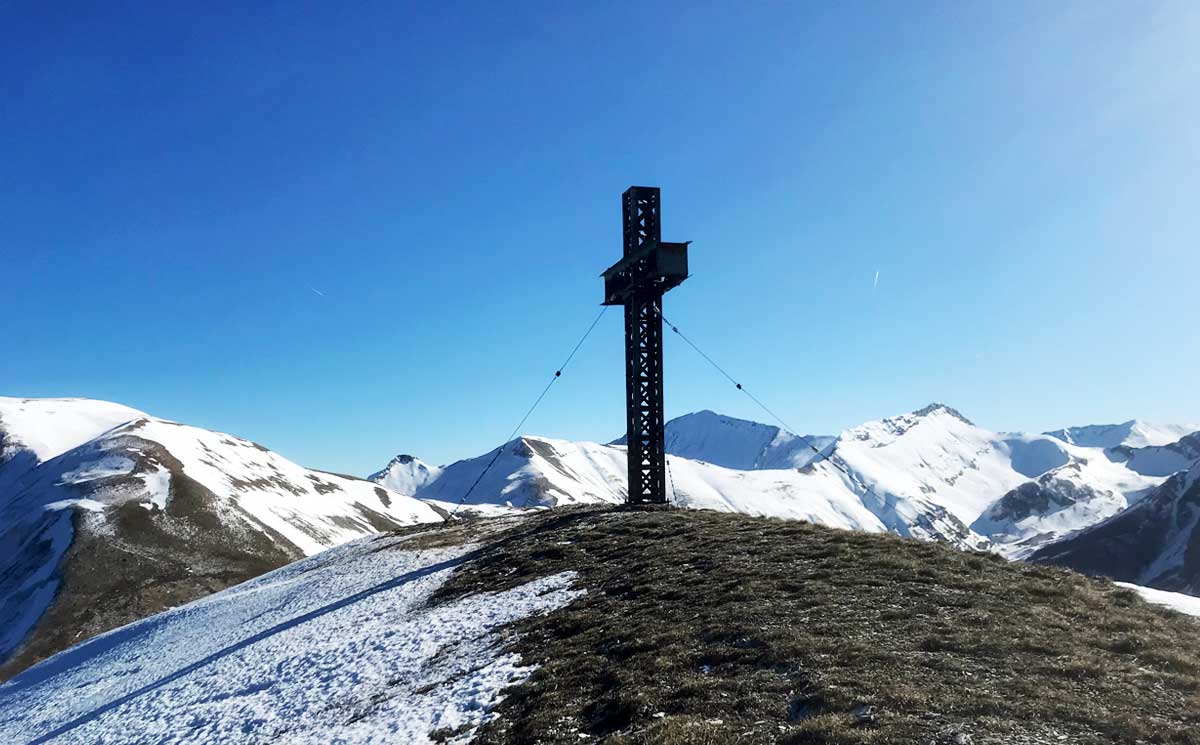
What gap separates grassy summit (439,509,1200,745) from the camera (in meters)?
9.76

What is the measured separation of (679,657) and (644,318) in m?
23.9

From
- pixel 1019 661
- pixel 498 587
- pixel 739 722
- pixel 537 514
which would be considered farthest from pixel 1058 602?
pixel 537 514

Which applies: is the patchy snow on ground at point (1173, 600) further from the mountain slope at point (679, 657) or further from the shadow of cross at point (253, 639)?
the shadow of cross at point (253, 639)

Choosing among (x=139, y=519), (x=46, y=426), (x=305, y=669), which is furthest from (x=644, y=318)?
(x=46, y=426)

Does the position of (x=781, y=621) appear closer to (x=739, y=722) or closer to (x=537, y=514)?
(x=739, y=722)

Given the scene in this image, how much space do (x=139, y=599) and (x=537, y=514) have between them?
229 feet

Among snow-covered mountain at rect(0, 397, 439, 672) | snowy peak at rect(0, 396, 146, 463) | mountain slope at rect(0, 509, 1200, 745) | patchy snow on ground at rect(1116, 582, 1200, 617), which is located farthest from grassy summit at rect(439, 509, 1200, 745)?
snowy peak at rect(0, 396, 146, 463)

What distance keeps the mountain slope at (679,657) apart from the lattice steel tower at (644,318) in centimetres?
614

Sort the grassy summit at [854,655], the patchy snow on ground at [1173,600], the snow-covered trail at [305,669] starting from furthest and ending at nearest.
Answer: the snow-covered trail at [305,669]
the patchy snow on ground at [1173,600]
the grassy summit at [854,655]

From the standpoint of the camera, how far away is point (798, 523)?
27.0m

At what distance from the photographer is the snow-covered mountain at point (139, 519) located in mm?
84938

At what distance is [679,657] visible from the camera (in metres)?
13.8

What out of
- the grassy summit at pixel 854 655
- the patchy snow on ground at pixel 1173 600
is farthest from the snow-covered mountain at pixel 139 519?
the patchy snow on ground at pixel 1173 600

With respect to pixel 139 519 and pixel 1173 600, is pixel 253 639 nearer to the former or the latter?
pixel 1173 600
